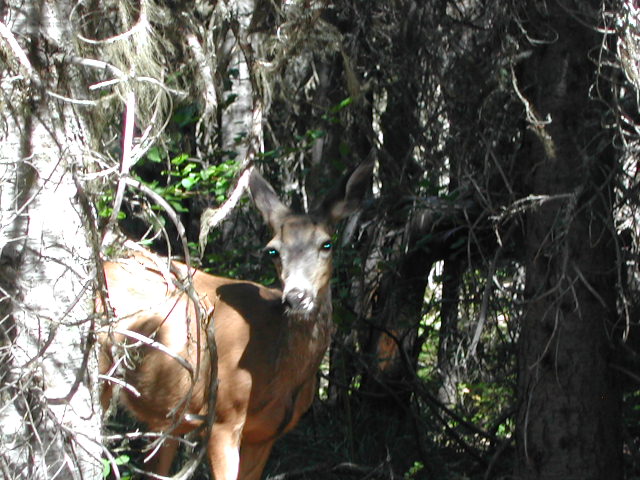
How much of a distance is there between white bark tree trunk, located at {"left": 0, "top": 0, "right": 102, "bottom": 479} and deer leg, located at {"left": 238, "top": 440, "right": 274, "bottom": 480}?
3.43 meters

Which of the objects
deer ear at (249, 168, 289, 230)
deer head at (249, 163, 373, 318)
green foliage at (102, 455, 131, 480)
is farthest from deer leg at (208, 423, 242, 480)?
deer ear at (249, 168, 289, 230)

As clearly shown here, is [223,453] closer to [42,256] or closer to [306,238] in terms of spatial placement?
[306,238]

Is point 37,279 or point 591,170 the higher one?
point 591,170

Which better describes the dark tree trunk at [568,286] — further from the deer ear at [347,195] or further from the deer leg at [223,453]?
the deer leg at [223,453]

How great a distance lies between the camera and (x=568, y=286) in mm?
5727

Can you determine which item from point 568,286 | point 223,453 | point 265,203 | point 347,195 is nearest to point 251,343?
point 223,453

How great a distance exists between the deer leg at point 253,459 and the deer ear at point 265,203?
1.55 metres

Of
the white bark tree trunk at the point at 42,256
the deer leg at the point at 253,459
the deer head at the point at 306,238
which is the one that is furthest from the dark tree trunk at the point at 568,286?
the white bark tree trunk at the point at 42,256

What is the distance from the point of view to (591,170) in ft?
19.1

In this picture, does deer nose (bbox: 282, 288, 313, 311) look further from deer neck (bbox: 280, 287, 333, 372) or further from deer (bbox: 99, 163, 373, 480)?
deer neck (bbox: 280, 287, 333, 372)

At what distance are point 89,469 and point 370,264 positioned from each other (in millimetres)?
4819

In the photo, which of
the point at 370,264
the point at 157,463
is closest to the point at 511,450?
the point at 370,264

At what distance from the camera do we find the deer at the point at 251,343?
6703 millimetres

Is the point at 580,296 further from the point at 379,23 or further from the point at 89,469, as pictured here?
the point at 89,469
